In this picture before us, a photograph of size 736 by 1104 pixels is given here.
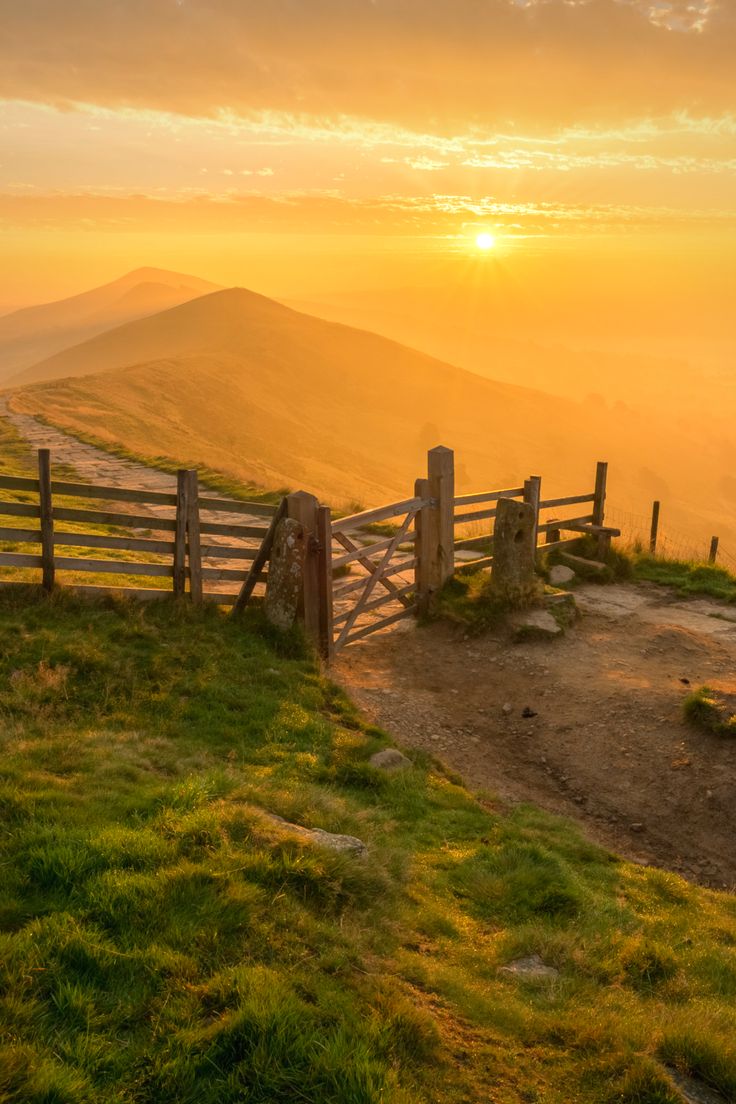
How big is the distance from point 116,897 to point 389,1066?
1.68m

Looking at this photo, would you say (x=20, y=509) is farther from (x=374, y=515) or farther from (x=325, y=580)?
(x=374, y=515)

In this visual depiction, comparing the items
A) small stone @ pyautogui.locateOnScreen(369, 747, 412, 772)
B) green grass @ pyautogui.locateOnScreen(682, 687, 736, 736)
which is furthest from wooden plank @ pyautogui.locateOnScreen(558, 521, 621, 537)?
small stone @ pyautogui.locateOnScreen(369, 747, 412, 772)

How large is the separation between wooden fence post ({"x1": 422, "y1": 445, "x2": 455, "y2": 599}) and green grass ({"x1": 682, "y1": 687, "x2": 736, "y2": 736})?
187 inches

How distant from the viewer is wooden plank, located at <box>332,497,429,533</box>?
36.4ft

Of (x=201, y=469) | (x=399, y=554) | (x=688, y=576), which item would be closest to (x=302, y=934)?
(x=399, y=554)

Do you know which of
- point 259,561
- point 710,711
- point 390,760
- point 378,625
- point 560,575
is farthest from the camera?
point 560,575

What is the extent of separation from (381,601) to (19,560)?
552 centimetres

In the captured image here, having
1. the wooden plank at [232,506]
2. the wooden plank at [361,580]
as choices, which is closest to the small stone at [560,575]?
the wooden plank at [361,580]

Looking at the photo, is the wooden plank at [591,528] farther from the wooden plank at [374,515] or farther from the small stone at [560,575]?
the wooden plank at [374,515]

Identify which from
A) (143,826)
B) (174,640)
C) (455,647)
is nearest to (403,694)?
(455,647)

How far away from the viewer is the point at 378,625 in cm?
1254

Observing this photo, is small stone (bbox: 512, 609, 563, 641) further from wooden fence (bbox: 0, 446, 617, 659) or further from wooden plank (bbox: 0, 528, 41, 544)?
wooden plank (bbox: 0, 528, 41, 544)

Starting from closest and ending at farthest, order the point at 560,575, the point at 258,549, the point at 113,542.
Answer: the point at 113,542, the point at 258,549, the point at 560,575

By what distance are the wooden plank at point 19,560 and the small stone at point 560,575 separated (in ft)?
30.2
